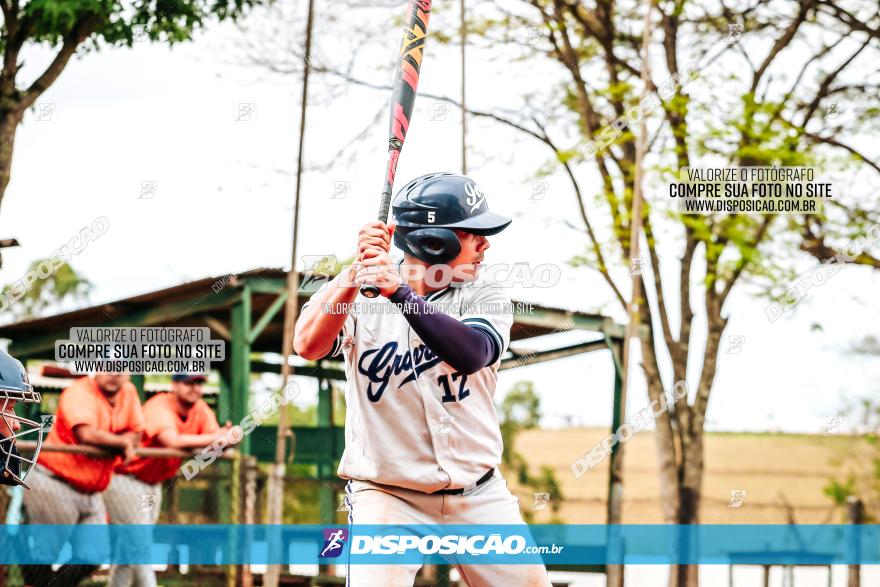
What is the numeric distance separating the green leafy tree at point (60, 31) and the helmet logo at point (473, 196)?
5666 millimetres

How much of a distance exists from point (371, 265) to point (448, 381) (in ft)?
2.23

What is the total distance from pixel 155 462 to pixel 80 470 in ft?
1.90

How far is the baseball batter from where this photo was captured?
3.37m

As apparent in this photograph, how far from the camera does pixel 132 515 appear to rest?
22.9 ft

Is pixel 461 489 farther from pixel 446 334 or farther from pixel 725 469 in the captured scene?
pixel 725 469

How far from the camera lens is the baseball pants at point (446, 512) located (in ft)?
11.1

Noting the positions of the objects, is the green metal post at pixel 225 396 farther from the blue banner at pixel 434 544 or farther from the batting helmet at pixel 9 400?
the batting helmet at pixel 9 400

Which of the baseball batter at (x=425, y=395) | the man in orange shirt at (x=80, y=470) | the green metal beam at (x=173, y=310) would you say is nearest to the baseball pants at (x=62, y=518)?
the man in orange shirt at (x=80, y=470)

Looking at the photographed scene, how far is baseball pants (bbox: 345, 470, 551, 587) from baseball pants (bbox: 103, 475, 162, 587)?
12.3 feet

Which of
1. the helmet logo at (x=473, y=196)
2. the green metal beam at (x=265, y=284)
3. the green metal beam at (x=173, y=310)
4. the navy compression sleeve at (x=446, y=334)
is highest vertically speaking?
the green metal beam at (x=265, y=284)

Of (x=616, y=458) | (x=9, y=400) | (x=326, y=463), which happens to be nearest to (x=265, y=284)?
(x=326, y=463)

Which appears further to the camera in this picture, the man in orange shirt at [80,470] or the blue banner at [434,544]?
the man in orange shirt at [80,470]

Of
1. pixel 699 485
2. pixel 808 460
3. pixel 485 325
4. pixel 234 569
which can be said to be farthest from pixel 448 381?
pixel 808 460

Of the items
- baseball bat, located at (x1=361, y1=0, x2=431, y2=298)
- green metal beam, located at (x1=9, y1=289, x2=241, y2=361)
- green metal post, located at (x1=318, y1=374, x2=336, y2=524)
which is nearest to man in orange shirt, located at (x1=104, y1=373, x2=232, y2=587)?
green metal beam, located at (x1=9, y1=289, x2=241, y2=361)
